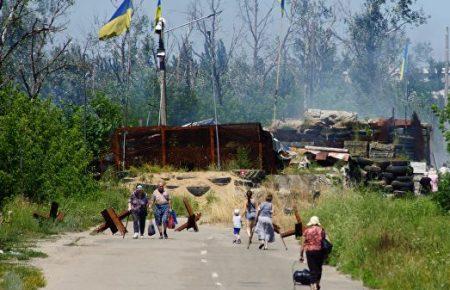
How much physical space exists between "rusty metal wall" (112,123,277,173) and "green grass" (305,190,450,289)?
17.0m

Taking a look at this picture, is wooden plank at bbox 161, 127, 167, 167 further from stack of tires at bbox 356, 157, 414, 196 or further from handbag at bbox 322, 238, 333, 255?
handbag at bbox 322, 238, 333, 255

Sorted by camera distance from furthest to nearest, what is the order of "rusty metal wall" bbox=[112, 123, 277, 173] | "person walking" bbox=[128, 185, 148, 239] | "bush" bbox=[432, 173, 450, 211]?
"rusty metal wall" bbox=[112, 123, 277, 173] < "person walking" bbox=[128, 185, 148, 239] < "bush" bbox=[432, 173, 450, 211]

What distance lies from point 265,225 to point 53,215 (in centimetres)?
788

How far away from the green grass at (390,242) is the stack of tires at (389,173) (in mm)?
18434

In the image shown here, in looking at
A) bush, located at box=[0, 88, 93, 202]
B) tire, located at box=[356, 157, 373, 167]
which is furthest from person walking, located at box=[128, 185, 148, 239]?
tire, located at box=[356, 157, 373, 167]

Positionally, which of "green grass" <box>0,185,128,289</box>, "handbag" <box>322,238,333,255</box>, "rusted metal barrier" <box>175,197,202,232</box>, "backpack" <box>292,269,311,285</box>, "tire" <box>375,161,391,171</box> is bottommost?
"rusted metal barrier" <box>175,197,202,232</box>

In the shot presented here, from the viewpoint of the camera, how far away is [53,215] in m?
36.5

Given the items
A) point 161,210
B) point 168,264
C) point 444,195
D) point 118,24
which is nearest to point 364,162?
point 118,24

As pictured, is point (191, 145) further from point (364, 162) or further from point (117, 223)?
point (117, 223)

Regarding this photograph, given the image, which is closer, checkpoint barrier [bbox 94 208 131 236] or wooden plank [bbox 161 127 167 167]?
checkpoint barrier [bbox 94 208 131 236]

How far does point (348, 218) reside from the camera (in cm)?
2945

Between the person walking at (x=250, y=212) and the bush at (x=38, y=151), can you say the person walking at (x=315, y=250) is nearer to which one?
the person walking at (x=250, y=212)

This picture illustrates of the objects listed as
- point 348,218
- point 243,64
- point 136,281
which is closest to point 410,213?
A: point 348,218

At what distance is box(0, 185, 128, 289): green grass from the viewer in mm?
21375
